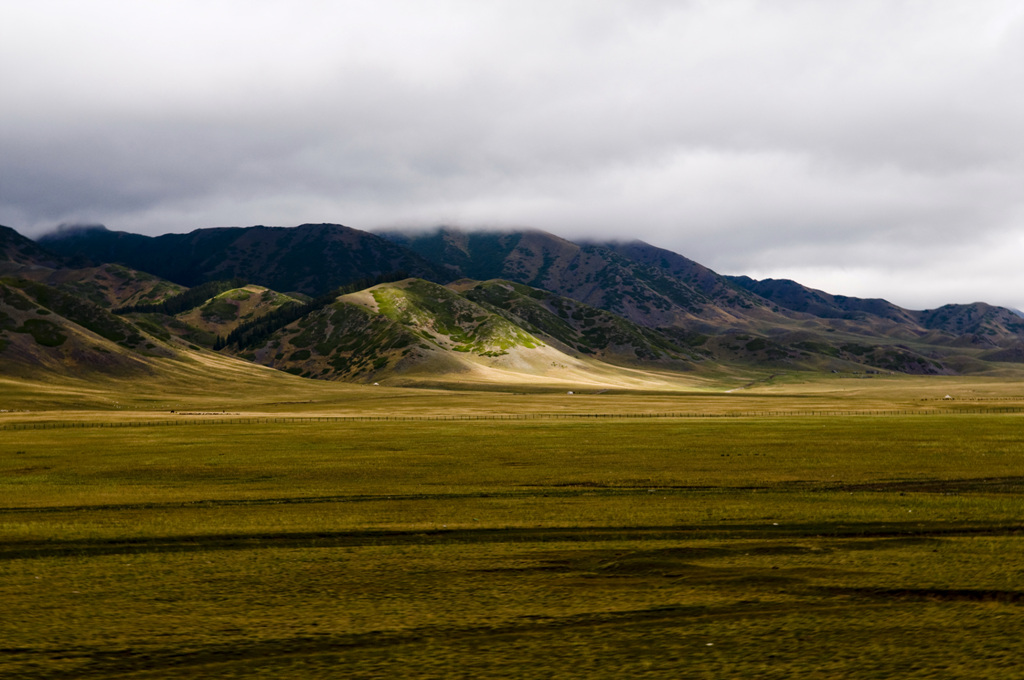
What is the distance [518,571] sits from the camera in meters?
22.2

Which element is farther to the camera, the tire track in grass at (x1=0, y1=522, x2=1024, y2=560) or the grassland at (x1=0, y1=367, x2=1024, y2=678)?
the tire track in grass at (x1=0, y1=522, x2=1024, y2=560)

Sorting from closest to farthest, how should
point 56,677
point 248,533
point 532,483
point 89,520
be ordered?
point 56,677
point 248,533
point 89,520
point 532,483

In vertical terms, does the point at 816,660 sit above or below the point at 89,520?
above

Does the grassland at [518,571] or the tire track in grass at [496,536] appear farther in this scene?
the tire track in grass at [496,536]

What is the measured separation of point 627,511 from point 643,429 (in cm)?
6387

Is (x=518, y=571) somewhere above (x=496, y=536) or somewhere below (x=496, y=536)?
above

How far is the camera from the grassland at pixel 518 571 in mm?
15203

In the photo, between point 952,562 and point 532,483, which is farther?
point 532,483

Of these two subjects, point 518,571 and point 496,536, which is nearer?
point 518,571

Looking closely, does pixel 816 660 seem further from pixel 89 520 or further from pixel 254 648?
pixel 89 520

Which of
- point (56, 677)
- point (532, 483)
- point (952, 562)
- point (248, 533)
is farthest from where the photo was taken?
point (532, 483)

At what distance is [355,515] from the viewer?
33.1 metres

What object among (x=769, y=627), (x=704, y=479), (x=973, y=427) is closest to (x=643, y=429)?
(x=973, y=427)

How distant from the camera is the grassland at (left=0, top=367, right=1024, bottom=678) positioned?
15203 mm
